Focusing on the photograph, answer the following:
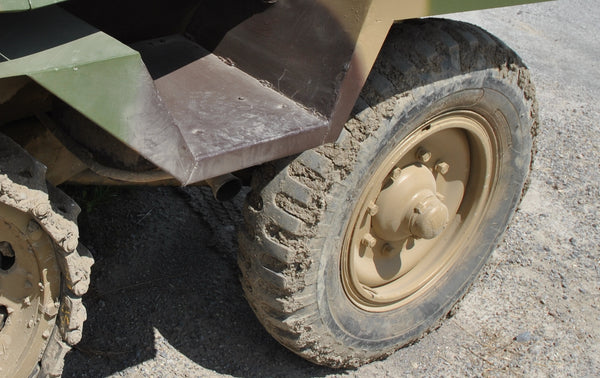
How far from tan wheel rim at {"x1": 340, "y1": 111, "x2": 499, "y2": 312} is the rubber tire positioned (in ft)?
0.19

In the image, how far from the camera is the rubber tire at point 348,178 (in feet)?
6.32

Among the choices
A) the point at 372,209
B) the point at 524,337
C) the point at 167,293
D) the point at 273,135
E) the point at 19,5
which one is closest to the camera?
the point at 19,5

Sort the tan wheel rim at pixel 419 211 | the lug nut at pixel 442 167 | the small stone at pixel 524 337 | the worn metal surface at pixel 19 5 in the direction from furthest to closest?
1. the small stone at pixel 524 337
2. the lug nut at pixel 442 167
3. the tan wheel rim at pixel 419 211
4. the worn metal surface at pixel 19 5

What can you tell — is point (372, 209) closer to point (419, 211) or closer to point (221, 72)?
point (419, 211)

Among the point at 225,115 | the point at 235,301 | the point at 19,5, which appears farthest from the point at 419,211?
the point at 19,5

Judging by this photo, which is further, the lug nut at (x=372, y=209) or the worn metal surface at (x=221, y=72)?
the lug nut at (x=372, y=209)

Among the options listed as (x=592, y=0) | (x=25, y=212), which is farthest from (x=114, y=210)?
(x=592, y=0)

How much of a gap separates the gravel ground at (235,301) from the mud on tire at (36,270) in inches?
21.1

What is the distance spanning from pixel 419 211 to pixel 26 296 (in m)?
1.19

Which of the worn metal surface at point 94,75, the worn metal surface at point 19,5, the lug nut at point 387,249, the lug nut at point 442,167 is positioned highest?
the worn metal surface at point 19,5

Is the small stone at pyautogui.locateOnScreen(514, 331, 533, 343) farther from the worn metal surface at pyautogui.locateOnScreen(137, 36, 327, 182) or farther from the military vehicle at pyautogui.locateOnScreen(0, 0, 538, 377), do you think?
the worn metal surface at pyautogui.locateOnScreen(137, 36, 327, 182)

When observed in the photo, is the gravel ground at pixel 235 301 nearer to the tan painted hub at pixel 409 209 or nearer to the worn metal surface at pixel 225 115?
the tan painted hub at pixel 409 209

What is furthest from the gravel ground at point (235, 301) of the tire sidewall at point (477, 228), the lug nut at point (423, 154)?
the lug nut at point (423, 154)

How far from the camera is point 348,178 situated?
194cm
